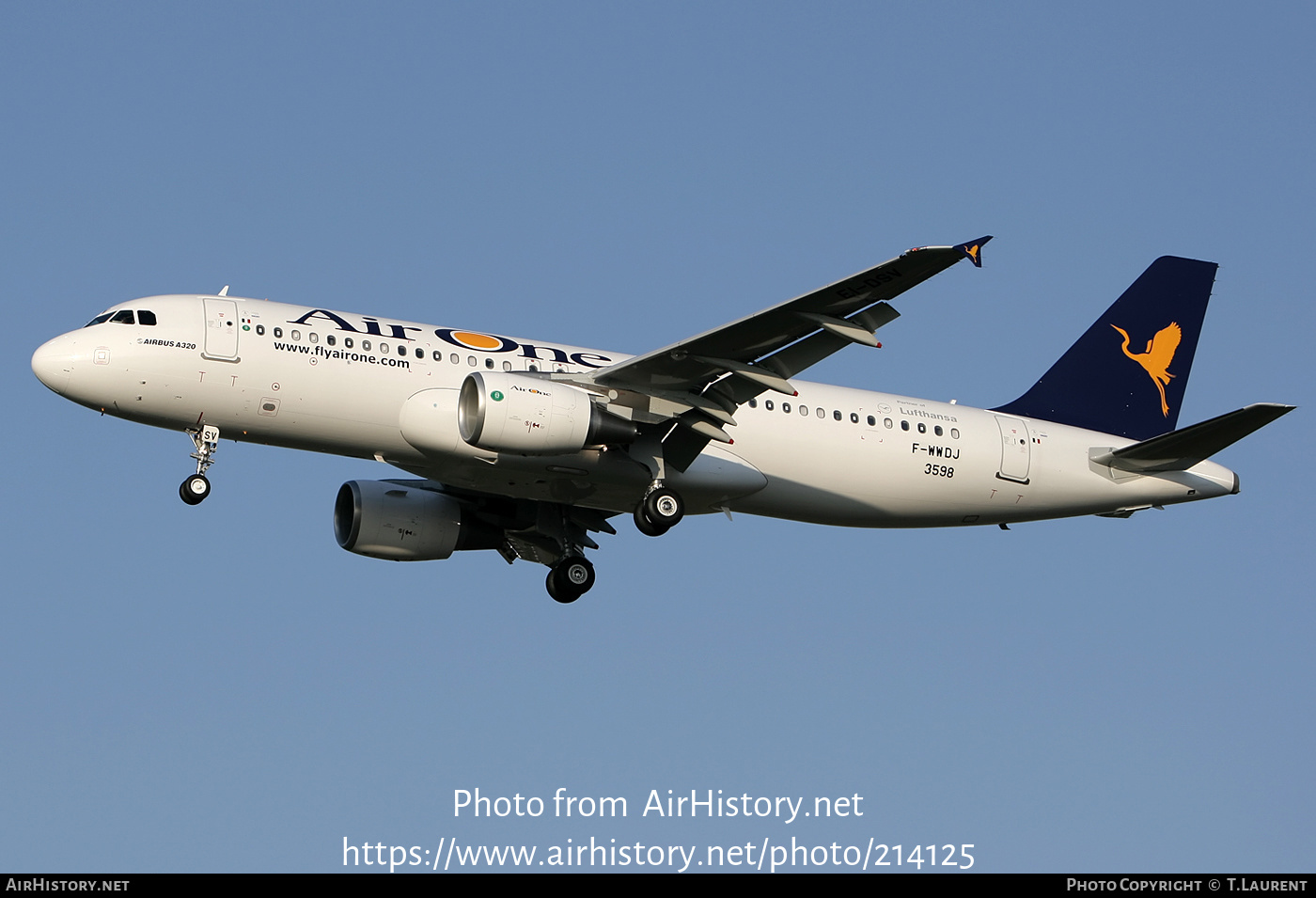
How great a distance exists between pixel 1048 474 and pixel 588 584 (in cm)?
1056

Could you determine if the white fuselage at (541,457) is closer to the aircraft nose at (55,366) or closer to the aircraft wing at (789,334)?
the aircraft nose at (55,366)

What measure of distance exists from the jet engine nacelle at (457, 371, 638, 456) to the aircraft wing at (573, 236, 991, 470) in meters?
1.29

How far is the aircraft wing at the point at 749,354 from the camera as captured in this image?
26562mm

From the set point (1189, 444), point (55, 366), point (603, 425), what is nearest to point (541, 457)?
point (603, 425)

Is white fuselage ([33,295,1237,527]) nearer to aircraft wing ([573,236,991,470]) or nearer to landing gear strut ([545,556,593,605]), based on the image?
aircraft wing ([573,236,991,470])

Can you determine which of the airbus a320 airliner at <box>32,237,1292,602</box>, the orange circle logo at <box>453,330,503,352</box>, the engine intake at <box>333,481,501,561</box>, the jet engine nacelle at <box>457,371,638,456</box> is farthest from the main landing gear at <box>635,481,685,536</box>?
the engine intake at <box>333,481,501,561</box>

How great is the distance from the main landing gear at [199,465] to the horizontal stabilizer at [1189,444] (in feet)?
62.3

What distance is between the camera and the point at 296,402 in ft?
97.5

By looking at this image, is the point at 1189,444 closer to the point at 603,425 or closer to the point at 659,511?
the point at 659,511

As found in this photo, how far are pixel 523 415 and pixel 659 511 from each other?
13.0 feet

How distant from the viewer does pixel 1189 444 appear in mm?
33844

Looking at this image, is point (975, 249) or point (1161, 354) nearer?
point (975, 249)
